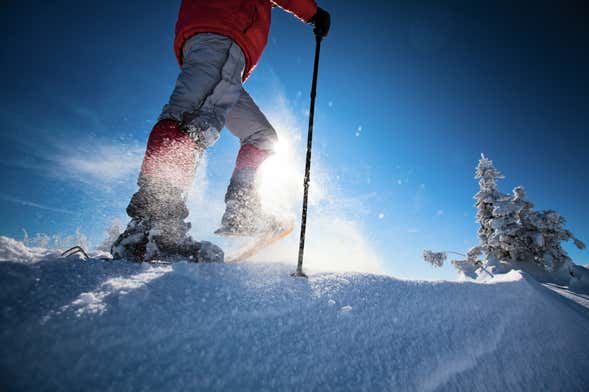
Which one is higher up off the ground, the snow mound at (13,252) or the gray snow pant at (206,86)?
the gray snow pant at (206,86)

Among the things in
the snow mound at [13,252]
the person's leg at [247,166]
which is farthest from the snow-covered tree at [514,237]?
the snow mound at [13,252]

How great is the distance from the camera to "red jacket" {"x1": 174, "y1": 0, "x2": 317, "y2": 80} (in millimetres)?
2287

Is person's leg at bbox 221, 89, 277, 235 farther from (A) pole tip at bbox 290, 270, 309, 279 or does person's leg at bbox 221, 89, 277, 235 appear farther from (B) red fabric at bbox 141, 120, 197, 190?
(A) pole tip at bbox 290, 270, 309, 279

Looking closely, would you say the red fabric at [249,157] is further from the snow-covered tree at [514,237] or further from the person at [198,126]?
the snow-covered tree at [514,237]

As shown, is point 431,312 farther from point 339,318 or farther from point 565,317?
point 565,317

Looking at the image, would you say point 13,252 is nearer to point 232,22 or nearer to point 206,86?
point 206,86

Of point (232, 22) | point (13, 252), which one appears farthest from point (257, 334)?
point (232, 22)

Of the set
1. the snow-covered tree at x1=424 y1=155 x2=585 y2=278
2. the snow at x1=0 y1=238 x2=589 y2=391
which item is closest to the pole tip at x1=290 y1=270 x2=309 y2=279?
the snow at x1=0 y1=238 x2=589 y2=391

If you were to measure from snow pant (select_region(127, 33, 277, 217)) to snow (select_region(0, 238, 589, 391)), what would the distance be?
0.84 m

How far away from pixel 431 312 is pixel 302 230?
1078mm

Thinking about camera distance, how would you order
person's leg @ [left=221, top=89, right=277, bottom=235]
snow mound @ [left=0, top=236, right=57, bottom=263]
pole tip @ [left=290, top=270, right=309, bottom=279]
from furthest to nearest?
1. person's leg @ [left=221, top=89, right=277, bottom=235]
2. pole tip @ [left=290, top=270, right=309, bottom=279]
3. snow mound @ [left=0, top=236, right=57, bottom=263]

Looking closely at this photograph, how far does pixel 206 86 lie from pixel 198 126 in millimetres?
405

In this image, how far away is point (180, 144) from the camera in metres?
1.98

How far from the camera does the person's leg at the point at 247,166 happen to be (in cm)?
284
